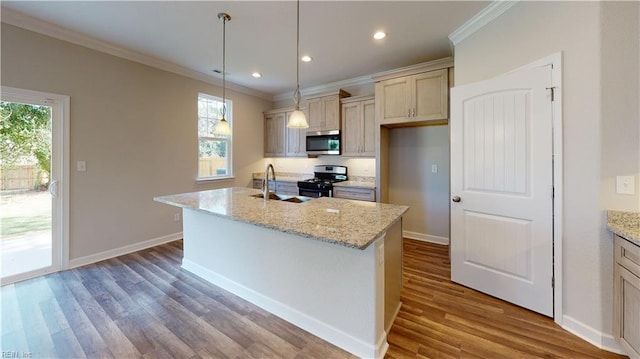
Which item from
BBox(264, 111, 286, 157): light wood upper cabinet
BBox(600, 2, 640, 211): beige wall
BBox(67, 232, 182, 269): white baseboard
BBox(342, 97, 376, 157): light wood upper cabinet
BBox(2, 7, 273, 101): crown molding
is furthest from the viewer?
BBox(264, 111, 286, 157): light wood upper cabinet

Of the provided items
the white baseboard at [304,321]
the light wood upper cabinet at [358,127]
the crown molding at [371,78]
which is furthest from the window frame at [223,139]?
the white baseboard at [304,321]

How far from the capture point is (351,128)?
4.24 meters

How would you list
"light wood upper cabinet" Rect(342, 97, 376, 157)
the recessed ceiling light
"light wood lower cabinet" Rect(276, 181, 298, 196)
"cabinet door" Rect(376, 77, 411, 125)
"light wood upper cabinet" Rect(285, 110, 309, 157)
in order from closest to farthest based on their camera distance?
the recessed ceiling light
"cabinet door" Rect(376, 77, 411, 125)
"light wood upper cabinet" Rect(342, 97, 376, 157)
"light wood lower cabinet" Rect(276, 181, 298, 196)
"light wood upper cabinet" Rect(285, 110, 309, 157)

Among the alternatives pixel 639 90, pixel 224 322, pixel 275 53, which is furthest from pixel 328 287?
pixel 275 53

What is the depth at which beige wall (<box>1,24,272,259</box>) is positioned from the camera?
2.75m

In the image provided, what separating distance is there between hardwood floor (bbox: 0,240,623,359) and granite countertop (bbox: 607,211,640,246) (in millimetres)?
830

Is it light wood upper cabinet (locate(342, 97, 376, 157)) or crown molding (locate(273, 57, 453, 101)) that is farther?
light wood upper cabinet (locate(342, 97, 376, 157))

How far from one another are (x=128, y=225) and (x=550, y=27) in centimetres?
504

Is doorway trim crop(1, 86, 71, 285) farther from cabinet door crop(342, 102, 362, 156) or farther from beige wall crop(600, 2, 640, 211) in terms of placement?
beige wall crop(600, 2, 640, 211)

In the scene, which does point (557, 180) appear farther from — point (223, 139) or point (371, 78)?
point (223, 139)

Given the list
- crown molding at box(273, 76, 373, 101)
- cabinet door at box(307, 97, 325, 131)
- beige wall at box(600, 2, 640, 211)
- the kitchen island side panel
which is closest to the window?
crown molding at box(273, 76, 373, 101)

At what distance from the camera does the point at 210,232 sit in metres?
2.67

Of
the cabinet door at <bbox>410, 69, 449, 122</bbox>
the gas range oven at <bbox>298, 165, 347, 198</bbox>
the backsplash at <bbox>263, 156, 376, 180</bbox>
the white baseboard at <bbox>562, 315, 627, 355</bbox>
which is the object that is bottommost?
the white baseboard at <bbox>562, 315, 627, 355</bbox>

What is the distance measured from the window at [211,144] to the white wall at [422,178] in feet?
10.00
